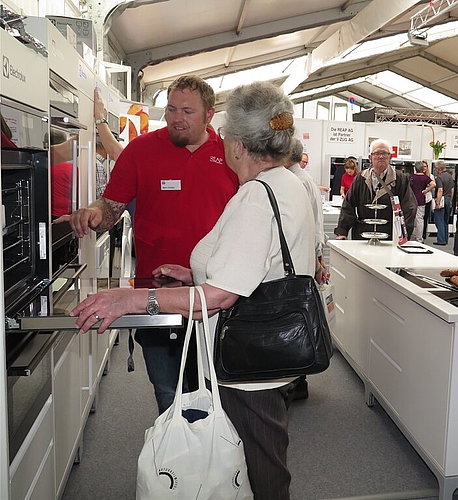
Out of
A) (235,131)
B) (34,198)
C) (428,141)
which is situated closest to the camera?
(235,131)

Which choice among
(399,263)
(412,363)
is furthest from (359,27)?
(412,363)

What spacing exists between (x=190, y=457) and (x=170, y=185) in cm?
121

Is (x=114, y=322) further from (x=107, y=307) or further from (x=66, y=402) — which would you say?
(x=66, y=402)

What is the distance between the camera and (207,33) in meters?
7.35

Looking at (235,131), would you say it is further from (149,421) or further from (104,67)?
(104,67)

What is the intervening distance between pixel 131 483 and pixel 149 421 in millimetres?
659

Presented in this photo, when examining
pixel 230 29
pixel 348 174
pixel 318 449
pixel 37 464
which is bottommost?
pixel 318 449

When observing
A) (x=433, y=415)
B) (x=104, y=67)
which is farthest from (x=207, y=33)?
(x=433, y=415)

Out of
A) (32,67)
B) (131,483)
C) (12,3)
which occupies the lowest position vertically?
(131,483)

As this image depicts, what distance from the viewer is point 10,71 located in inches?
50.4

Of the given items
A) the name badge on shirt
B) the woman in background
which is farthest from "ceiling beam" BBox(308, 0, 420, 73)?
the name badge on shirt

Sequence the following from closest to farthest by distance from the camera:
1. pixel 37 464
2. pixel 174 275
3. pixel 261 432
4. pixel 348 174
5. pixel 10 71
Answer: pixel 10 71
pixel 261 432
pixel 37 464
pixel 174 275
pixel 348 174

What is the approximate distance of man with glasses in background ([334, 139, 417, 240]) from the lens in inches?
189

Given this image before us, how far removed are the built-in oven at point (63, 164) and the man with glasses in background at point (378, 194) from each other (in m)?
3.15
